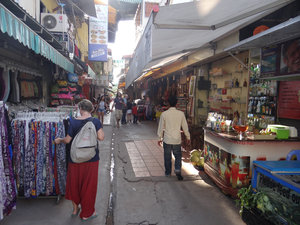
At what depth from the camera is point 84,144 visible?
303 centimetres

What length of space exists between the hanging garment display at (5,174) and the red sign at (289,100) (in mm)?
4933

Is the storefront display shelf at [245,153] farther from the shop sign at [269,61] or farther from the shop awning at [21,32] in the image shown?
the shop awning at [21,32]

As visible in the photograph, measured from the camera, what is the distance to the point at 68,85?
8.49 m

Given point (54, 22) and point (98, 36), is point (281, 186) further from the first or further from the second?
point (98, 36)

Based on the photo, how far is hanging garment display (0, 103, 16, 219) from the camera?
281 cm

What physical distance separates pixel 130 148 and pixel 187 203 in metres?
4.10

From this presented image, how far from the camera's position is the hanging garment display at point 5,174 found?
2.81m

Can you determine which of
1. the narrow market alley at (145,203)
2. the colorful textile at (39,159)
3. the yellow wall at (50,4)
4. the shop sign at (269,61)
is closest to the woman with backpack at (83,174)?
the narrow market alley at (145,203)

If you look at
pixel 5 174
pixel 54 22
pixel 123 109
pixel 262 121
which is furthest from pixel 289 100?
pixel 123 109

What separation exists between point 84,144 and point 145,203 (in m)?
1.62

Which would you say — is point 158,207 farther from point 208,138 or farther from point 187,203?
point 208,138

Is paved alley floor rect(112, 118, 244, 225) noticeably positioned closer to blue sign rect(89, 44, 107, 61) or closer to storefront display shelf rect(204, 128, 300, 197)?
storefront display shelf rect(204, 128, 300, 197)

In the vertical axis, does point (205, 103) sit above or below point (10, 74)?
below

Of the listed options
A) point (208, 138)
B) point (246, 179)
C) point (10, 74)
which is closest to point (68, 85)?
point (10, 74)
